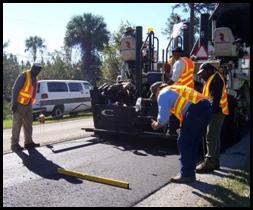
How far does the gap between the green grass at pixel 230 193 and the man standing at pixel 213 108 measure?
417 millimetres

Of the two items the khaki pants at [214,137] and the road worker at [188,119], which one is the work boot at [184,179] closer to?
the road worker at [188,119]

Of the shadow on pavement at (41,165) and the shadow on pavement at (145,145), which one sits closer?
the shadow on pavement at (41,165)

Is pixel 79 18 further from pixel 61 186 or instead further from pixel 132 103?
pixel 61 186

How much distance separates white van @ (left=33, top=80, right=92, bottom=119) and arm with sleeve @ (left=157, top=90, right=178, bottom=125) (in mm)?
12031

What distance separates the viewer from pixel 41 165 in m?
6.97

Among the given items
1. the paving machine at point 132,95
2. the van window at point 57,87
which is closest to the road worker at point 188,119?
the paving machine at point 132,95

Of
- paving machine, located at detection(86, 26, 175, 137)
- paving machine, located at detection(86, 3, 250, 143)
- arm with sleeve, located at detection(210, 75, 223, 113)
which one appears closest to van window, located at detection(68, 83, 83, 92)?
paving machine, located at detection(86, 3, 250, 143)

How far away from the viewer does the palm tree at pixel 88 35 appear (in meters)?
41.3

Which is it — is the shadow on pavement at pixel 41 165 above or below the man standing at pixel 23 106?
below

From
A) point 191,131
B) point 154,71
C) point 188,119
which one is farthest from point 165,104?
point 154,71

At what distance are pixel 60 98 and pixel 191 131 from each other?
1397 cm

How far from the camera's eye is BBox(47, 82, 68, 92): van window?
61.2 ft

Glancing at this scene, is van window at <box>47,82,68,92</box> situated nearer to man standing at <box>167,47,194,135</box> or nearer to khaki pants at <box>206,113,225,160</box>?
man standing at <box>167,47,194,135</box>

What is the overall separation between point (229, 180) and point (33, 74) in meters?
4.80
